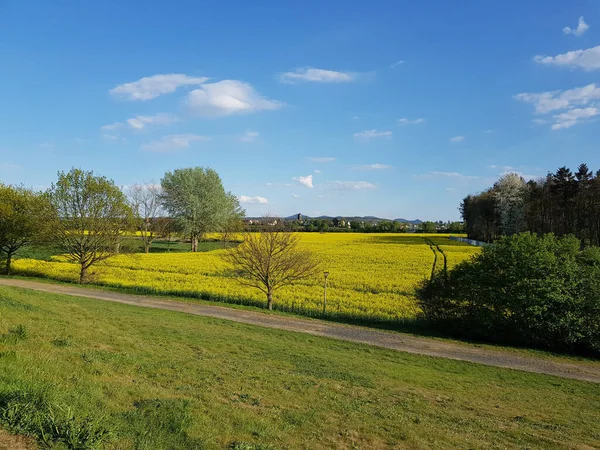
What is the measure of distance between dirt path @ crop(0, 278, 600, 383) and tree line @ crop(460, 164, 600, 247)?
34.9m

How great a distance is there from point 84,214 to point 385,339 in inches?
995

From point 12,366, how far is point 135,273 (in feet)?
105

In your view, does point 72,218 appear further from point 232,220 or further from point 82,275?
point 232,220

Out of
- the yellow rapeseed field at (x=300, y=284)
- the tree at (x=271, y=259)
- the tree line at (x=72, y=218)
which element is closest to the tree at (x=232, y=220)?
the yellow rapeseed field at (x=300, y=284)

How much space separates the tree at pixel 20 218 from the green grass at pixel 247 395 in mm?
19957

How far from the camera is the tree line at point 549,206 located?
56719mm

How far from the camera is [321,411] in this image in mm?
7438

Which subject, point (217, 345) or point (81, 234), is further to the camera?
point (81, 234)

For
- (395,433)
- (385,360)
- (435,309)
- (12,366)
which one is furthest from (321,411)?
(435,309)

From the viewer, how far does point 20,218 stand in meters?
32.2

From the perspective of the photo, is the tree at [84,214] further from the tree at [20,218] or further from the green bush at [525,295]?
the green bush at [525,295]

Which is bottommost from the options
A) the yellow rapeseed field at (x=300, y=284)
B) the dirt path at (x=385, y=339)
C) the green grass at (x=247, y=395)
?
the dirt path at (x=385, y=339)

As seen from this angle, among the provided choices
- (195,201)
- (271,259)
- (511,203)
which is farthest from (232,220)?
(511,203)

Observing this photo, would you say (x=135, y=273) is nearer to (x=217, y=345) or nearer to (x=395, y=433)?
(x=217, y=345)
